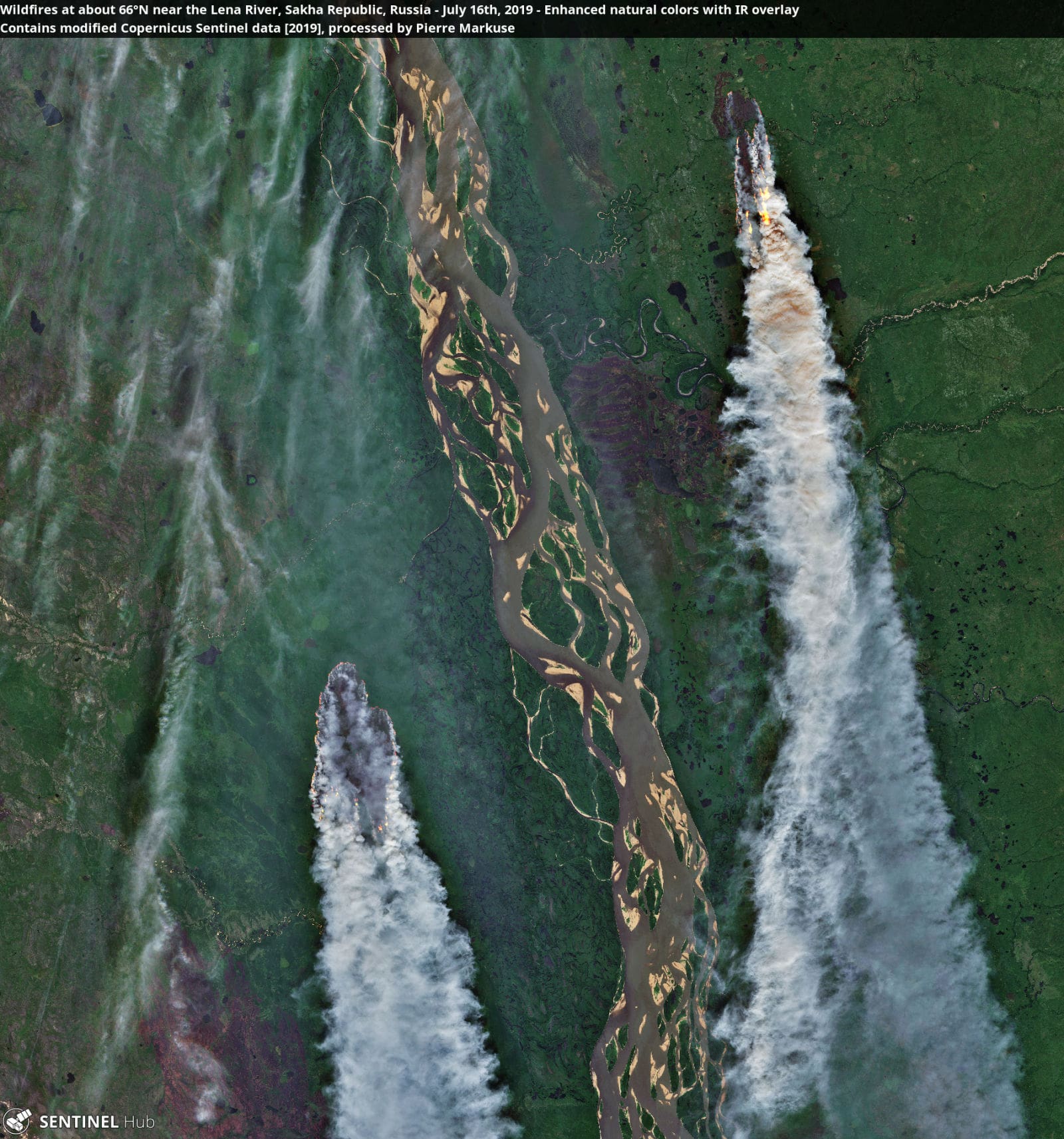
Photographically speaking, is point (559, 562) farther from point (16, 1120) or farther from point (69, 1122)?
point (16, 1120)

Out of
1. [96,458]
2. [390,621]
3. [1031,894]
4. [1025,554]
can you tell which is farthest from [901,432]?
[96,458]

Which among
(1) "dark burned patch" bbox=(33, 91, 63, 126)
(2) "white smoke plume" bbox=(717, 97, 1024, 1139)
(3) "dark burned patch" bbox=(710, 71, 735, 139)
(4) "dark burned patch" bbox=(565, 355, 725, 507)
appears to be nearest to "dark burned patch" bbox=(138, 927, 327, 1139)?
(2) "white smoke plume" bbox=(717, 97, 1024, 1139)
